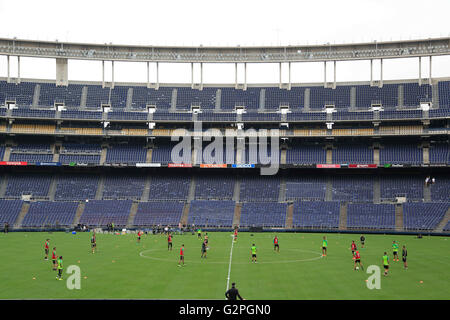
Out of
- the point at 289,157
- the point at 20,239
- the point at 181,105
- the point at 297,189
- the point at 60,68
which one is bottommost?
the point at 20,239

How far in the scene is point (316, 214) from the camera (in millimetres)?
66688

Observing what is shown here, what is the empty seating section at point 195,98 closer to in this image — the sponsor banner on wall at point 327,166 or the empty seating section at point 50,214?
the sponsor banner on wall at point 327,166

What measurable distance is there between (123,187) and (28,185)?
588 inches

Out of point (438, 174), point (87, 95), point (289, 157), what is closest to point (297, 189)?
point (289, 157)

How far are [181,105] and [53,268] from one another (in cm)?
5277

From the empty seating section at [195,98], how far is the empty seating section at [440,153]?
36483mm

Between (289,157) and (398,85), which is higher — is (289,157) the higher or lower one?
the lower one

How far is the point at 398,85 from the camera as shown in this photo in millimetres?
79438

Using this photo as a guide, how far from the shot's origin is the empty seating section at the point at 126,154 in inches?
3022

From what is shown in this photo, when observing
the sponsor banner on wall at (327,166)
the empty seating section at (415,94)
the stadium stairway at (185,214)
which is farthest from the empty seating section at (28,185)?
the empty seating section at (415,94)

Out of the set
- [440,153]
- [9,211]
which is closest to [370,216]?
[440,153]
